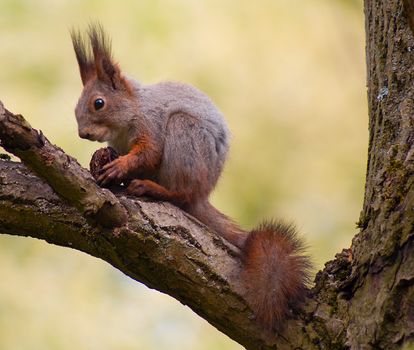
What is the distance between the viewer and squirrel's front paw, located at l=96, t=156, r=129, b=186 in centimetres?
320

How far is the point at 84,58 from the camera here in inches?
152

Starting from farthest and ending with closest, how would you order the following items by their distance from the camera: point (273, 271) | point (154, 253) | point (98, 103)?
point (98, 103) < point (273, 271) < point (154, 253)

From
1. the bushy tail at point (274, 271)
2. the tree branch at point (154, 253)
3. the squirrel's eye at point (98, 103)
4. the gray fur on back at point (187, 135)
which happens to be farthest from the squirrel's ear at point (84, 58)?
the bushy tail at point (274, 271)

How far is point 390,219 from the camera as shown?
2.59 m

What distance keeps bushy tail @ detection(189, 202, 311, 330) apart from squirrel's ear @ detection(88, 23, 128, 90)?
3.30 ft

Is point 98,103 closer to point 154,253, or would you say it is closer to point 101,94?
point 101,94

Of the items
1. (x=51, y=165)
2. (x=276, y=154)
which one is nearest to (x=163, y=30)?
(x=276, y=154)

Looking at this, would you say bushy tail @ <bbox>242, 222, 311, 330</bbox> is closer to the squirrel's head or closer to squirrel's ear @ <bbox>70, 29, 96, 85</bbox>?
the squirrel's head

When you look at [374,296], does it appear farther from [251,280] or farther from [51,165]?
[51,165]

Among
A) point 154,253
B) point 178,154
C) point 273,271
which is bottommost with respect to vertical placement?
point 154,253

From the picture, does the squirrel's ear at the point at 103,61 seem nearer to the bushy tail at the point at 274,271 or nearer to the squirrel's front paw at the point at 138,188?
the squirrel's front paw at the point at 138,188

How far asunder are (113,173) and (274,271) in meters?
0.78

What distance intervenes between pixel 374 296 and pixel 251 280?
1.41 feet

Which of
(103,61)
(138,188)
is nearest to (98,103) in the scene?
(103,61)
